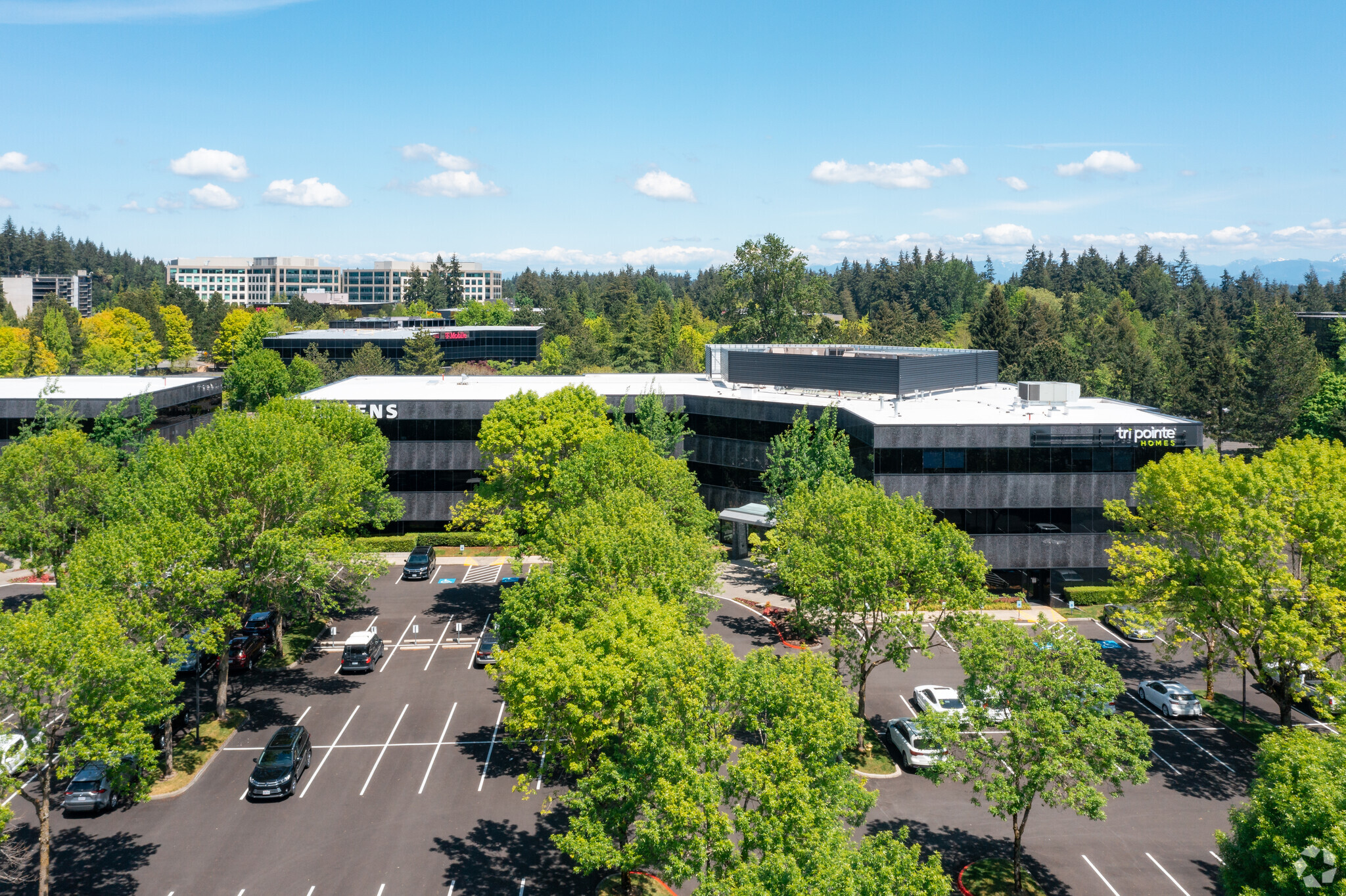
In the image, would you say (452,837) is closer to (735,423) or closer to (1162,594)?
(1162,594)

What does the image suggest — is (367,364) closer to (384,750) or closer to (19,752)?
(384,750)

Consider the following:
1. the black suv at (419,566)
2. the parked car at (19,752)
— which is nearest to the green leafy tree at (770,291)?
the black suv at (419,566)

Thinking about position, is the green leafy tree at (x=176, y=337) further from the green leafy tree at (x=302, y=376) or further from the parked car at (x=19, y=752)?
the parked car at (x=19, y=752)

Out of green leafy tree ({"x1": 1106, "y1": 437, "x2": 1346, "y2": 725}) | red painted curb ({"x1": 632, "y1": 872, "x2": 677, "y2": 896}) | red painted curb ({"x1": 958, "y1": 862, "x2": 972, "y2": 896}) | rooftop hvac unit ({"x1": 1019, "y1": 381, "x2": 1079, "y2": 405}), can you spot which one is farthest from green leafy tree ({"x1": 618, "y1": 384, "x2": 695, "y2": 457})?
red painted curb ({"x1": 958, "y1": 862, "x2": 972, "y2": 896})

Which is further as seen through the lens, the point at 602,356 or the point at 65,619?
the point at 602,356

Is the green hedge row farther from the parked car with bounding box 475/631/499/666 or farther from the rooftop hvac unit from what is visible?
the parked car with bounding box 475/631/499/666

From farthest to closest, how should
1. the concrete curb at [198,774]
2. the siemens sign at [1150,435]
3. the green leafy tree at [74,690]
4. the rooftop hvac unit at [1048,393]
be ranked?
the rooftop hvac unit at [1048,393]
the siemens sign at [1150,435]
the concrete curb at [198,774]
the green leafy tree at [74,690]

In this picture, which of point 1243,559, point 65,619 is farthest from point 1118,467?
point 65,619
